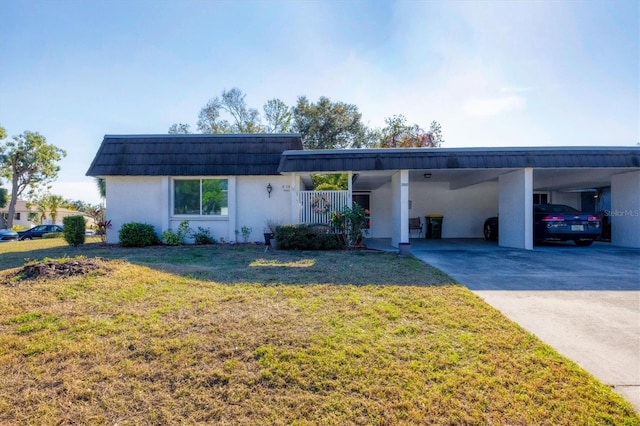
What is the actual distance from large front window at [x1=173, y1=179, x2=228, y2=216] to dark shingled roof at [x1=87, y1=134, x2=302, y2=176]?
0.55 m

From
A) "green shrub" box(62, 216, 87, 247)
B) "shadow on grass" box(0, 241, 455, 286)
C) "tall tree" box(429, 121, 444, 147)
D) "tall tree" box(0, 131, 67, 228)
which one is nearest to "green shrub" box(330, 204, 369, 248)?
"shadow on grass" box(0, 241, 455, 286)

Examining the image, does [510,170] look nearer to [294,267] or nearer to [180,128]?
[294,267]

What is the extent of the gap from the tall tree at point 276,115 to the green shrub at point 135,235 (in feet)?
56.9

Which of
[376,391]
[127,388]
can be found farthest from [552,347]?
[127,388]

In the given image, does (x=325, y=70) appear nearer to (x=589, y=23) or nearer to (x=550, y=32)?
(x=550, y=32)

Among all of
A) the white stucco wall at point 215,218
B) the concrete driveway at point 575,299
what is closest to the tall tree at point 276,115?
the white stucco wall at point 215,218

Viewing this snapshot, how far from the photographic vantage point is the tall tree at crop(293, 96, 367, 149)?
25.1 metres

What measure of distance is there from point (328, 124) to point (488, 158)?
55.2ft

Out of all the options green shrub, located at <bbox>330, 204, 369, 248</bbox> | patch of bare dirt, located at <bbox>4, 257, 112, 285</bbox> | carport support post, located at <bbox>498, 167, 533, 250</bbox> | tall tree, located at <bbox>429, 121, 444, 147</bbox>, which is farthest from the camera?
tall tree, located at <bbox>429, 121, 444, 147</bbox>

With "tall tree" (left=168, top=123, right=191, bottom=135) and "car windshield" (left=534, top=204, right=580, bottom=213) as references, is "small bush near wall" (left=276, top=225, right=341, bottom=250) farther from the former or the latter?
"tall tree" (left=168, top=123, right=191, bottom=135)

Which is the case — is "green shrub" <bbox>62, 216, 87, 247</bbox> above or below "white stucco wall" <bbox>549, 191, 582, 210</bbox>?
below

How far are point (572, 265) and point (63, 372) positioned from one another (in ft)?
30.3

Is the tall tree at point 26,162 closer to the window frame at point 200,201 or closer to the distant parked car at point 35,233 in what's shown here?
the distant parked car at point 35,233

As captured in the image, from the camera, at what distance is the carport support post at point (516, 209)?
9.97 metres
